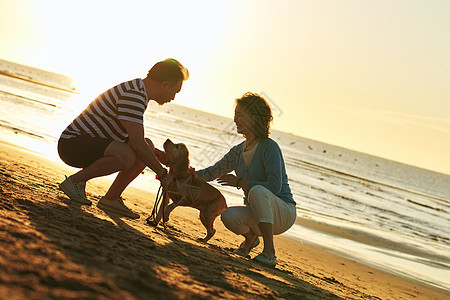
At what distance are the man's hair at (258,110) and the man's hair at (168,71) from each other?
67 cm

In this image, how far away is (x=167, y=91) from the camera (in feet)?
15.2

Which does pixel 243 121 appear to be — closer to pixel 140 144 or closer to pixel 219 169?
pixel 219 169

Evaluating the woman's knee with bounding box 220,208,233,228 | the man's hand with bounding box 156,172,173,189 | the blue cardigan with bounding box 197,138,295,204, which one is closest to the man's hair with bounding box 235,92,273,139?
the blue cardigan with bounding box 197,138,295,204

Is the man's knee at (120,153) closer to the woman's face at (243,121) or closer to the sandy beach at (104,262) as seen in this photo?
the sandy beach at (104,262)

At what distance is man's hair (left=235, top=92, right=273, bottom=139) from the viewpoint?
14.8 ft

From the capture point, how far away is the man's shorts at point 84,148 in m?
4.60

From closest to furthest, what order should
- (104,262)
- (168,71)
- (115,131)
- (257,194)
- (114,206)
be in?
1. (104,262)
2. (257,194)
3. (168,71)
4. (115,131)
5. (114,206)

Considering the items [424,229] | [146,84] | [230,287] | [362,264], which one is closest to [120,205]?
[146,84]

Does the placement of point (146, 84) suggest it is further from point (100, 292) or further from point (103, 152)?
point (100, 292)

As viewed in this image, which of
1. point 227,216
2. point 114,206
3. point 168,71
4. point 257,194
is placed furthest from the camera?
point 114,206

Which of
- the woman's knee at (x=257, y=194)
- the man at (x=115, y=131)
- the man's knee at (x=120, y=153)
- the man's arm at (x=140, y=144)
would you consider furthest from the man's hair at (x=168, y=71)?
the woman's knee at (x=257, y=194)

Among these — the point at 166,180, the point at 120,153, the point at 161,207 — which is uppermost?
the point at 120,153

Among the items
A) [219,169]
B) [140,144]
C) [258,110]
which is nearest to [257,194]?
[219,169]

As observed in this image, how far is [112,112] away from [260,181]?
1678 mm
